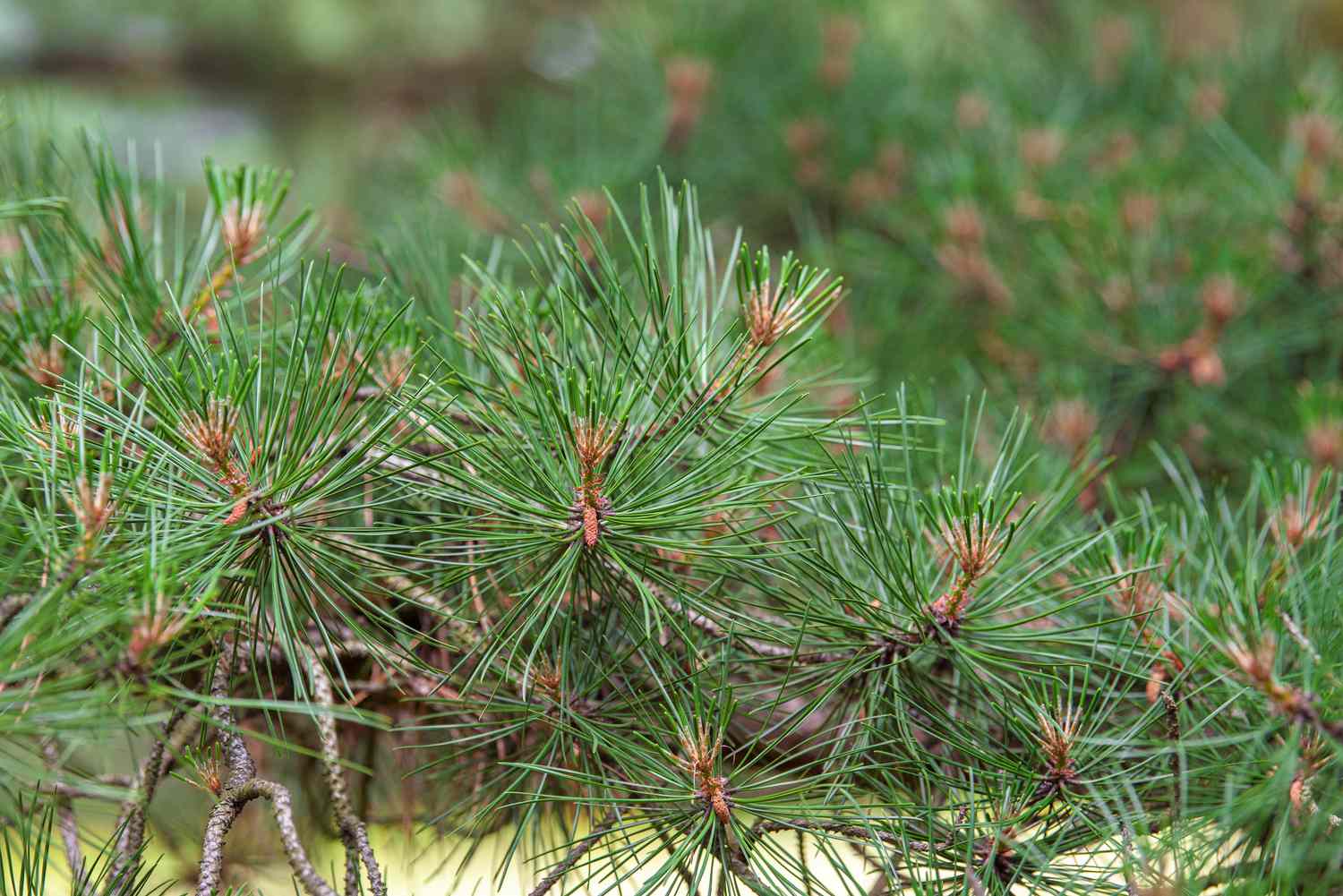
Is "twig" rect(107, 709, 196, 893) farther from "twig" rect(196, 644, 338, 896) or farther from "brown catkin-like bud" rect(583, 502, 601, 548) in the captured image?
"brown catkin-like bud" rect(583, 502, 601, 548)

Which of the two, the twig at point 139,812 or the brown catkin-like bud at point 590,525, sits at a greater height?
the brown catkin-like bud at point 590,525

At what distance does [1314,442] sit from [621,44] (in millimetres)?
541

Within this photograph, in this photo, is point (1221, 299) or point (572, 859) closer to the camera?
point (572, 859)

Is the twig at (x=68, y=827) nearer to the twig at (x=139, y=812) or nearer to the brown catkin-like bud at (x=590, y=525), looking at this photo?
the twig at (x=139, y=812)

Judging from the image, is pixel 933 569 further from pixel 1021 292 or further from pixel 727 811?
pixel 1021 292

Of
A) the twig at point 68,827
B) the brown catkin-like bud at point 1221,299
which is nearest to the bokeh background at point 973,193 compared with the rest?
the brown catkin-like bud at point 1221,299

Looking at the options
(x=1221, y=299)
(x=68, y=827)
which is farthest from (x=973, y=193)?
(x=68, y=827)

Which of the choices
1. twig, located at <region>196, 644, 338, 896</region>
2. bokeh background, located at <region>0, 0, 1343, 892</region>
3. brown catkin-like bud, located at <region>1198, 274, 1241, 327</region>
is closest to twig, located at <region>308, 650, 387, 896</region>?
twig, located at <region>196, 644, 338, 896</region>

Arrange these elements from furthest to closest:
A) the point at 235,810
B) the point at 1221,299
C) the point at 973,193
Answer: the point at 973,193 < the point at 1221,299 < the point at 235,810

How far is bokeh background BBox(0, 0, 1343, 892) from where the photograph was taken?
20.9 inches

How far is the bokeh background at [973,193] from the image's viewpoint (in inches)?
20.9

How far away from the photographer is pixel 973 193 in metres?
0.65

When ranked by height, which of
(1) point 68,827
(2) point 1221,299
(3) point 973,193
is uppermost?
(3) point 973,193

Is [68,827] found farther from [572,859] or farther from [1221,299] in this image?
[1221,299]
